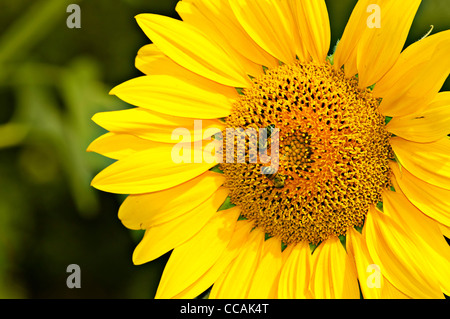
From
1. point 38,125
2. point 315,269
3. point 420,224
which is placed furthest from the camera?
point 38,125

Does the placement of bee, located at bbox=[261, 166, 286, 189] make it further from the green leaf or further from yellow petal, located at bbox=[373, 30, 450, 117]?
yellow petal, located at bbox=[373, 30, 450, 117]

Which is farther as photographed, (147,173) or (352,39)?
(147,173)

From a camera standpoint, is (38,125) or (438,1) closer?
(438,1)

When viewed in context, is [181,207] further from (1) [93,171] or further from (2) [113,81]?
(2) [113,81]

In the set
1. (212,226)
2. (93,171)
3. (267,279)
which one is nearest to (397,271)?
(267,279)

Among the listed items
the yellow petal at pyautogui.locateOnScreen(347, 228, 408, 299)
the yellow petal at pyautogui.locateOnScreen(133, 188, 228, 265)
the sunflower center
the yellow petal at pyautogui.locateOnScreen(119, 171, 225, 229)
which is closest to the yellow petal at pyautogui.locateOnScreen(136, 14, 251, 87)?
the sunflower center

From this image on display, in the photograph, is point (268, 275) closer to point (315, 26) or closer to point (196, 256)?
point (196, 256)

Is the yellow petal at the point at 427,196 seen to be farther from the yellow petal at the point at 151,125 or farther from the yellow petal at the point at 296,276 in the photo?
the yellow petal at the point at 151,125

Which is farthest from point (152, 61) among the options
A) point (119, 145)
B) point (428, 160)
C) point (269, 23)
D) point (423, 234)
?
point (423, 234)
